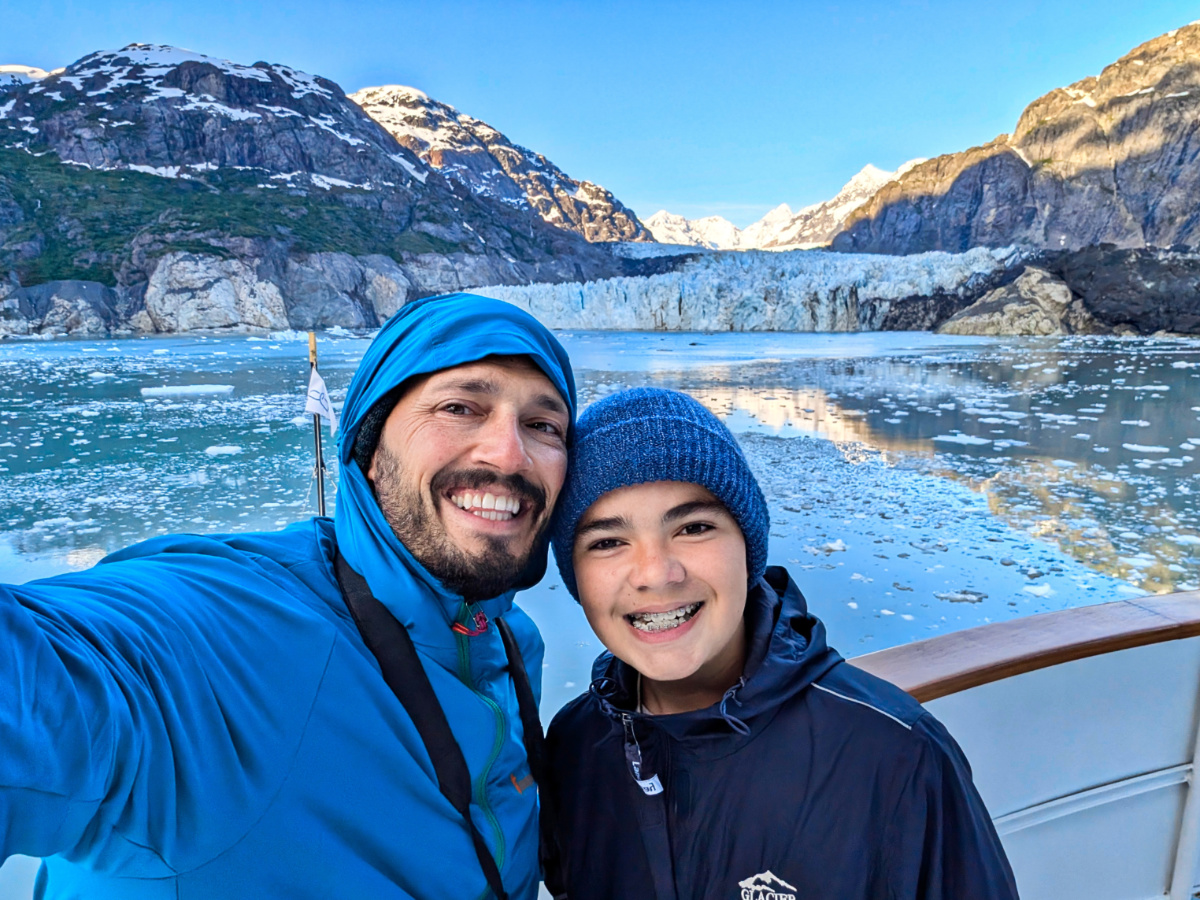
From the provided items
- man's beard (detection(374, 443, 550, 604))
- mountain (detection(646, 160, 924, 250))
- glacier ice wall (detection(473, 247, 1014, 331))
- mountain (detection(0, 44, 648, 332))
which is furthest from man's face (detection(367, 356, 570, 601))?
mountain (detection(646, 160, 924, 250))

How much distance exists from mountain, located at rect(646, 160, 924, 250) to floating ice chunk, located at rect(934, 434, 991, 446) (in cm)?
12717

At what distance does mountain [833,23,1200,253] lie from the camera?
54844 millimetres

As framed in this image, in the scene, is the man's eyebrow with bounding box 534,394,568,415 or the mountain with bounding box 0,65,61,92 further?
the mountain with bounding box 0,65,61,92

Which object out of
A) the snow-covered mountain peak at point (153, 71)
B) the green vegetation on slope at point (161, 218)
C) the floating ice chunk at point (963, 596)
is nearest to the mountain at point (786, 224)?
the snow-covered mountain peak at point (153, 71)

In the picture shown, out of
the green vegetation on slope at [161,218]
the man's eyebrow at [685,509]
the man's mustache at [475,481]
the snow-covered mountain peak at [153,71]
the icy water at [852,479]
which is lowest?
the icy water at [852,479]

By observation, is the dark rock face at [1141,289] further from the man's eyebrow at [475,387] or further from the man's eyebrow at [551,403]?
the man's eyebrow at [475,387]

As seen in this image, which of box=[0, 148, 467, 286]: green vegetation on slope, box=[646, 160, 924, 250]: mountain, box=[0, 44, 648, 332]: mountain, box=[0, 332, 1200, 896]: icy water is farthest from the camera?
Answer: box=[646, 160, 924, 250]: mountain

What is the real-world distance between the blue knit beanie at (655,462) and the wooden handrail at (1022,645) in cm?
41

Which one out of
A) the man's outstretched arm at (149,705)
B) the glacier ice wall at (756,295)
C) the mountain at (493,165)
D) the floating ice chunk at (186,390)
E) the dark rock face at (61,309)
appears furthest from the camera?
the mountain at (493,165)

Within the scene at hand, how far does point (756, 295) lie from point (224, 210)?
100.0 feet

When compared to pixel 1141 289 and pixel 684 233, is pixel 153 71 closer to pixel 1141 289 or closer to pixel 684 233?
pixel 1141 289

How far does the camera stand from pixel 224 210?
3625 cm

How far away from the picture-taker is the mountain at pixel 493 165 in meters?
89.1

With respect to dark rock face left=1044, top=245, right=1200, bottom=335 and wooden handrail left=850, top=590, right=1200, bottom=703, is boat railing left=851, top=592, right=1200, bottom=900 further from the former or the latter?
dark rock face left=1044, top=245, right=1200, bottom=335
